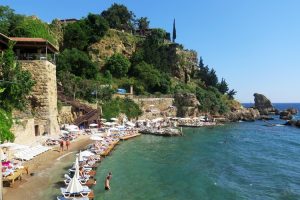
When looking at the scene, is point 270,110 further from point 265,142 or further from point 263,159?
point 263,159

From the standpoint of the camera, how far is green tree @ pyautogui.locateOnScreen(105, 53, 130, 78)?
6962 centimetres

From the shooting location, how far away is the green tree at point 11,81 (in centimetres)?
3197

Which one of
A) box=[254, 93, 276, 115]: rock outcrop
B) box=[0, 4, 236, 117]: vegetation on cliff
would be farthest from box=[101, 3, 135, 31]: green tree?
box=[254, 93, 276, 115]: rock outcrop

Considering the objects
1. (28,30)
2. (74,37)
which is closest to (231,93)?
(74,37)

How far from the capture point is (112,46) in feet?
246

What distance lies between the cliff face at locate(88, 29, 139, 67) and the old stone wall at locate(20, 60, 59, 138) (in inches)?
1387

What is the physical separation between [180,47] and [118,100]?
38928 millimetres

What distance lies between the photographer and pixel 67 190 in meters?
19.2

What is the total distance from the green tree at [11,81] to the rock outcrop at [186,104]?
3801 cm

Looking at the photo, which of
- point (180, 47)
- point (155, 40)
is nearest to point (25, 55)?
point (155, 40)

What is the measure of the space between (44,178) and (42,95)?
14660 mm

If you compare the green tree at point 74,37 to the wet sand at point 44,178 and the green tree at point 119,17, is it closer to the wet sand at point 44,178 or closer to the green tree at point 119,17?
the green tree at point 119,17

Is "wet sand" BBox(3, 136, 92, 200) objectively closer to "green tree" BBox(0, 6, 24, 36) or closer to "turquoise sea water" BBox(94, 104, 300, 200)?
"turquoise sea water" BBox(94, 104, 300, 200)

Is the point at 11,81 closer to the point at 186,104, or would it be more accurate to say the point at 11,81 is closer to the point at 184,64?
the point at 186,104
